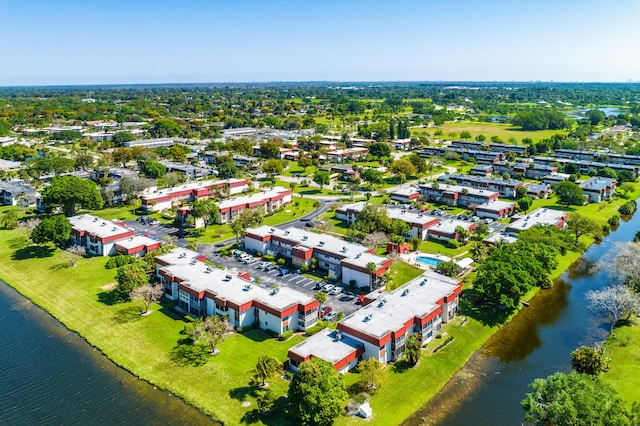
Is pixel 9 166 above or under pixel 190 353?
above

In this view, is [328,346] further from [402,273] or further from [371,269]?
[402,273]

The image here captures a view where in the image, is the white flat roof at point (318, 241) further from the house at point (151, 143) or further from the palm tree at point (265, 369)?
the house at point (151, 143)

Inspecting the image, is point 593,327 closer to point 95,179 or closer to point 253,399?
point 253,399

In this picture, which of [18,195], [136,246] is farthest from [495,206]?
[18,195]

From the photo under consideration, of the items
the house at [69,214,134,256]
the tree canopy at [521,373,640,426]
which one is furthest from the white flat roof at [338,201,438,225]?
the tree canopy at [521,373,640,426]

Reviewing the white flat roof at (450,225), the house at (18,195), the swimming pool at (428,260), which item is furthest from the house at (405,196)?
the house at (18,195)

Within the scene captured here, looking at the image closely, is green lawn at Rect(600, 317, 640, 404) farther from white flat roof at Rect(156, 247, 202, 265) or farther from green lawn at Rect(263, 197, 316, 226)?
green lawn at Rect(263, 197, 316, 226)
